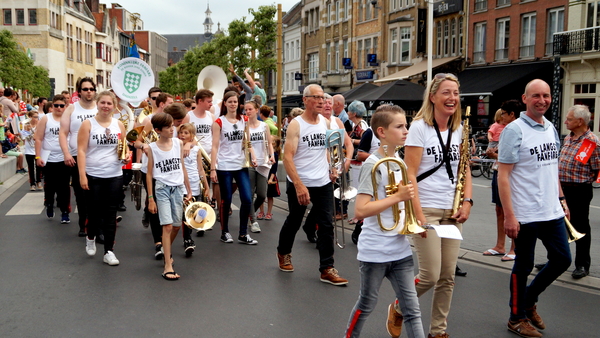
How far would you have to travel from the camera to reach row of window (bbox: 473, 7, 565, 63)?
27891mm

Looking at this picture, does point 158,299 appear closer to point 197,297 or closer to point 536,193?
point 197,297

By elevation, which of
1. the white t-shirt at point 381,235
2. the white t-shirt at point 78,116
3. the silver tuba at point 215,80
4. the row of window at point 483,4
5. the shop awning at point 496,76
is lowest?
the white t-shirt at point 381,235

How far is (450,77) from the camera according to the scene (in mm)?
4512

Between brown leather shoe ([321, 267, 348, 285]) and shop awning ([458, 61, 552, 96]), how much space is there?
71.6 ft

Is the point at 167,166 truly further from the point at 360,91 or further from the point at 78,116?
the point at 360,91

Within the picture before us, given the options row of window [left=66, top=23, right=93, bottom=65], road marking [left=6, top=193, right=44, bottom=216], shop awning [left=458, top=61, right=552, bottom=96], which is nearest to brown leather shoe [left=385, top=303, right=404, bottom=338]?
road marking [left=6, top=193, right=44, bottom=216]

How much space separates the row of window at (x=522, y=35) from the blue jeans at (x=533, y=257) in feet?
82.9

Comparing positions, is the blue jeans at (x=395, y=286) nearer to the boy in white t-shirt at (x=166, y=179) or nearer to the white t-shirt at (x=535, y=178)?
the white t-shirt at (x=535, y=178)

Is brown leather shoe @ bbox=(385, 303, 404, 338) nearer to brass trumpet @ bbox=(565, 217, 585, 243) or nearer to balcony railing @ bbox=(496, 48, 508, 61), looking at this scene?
brass trumpet @ bbox=(565, 217, 585, 243)

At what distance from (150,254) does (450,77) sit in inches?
173

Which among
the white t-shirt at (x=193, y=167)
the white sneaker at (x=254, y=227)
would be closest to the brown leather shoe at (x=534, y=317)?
the white t-shirt at (x=193, y=167)

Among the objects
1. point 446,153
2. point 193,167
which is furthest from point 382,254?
point 193,167

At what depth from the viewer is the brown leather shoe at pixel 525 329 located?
4742 mm

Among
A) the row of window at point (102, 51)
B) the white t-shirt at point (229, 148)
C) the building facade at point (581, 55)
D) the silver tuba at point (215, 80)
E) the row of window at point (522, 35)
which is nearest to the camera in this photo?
the white t-shirt at point (229, 148)
